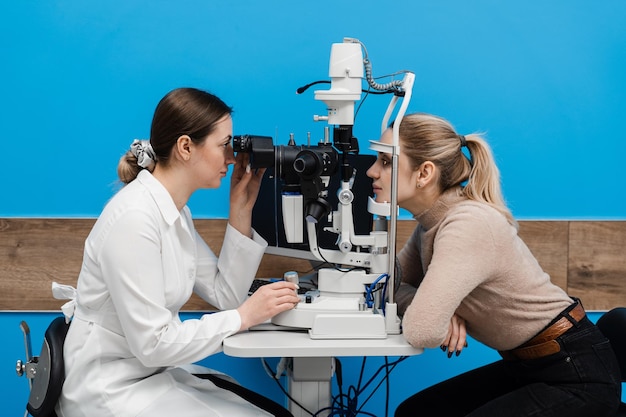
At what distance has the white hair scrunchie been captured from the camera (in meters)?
1.91

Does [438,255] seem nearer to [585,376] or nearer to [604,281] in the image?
[585,376]

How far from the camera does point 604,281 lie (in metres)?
2.83

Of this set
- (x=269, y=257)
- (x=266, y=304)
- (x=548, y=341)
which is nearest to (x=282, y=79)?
(x=269, y=257)

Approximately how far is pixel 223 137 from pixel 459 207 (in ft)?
1.93

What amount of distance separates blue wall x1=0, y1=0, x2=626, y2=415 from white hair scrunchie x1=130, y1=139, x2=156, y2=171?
715 millimetres

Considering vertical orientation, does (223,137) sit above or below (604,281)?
above

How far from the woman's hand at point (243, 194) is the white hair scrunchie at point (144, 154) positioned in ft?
0.86

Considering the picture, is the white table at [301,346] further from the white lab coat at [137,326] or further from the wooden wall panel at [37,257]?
the wooden wall panel at [37,257]

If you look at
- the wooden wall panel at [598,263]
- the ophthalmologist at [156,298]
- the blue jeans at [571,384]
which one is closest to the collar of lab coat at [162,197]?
the ophthalmologist at [156,298]

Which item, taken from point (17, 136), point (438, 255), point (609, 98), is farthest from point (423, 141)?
point (17, 136)

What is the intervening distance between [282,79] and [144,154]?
85 centimetres

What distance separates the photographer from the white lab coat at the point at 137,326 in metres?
1.72

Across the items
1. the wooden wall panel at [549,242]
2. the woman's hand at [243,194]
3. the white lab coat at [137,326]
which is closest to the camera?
the white lab coat at [137,326]

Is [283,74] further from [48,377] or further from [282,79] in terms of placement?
[48,377]
